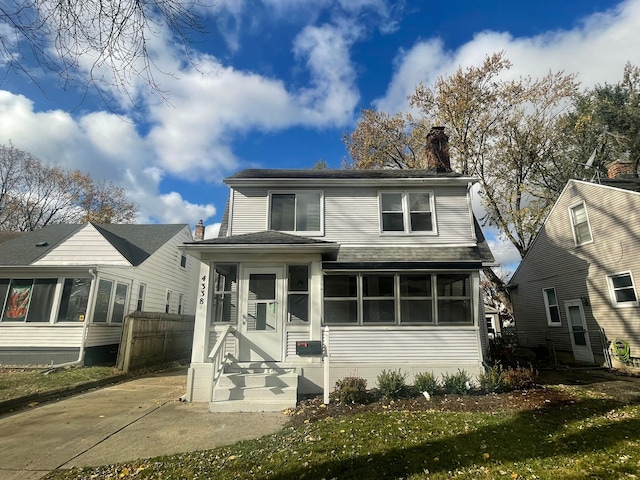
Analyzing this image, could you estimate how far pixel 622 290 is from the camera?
12.1 m

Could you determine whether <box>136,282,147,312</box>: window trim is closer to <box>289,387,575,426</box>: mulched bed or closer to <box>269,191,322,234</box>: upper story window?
<box>269,191,322,234</box>: upper story window

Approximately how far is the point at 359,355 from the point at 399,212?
15.0 feet

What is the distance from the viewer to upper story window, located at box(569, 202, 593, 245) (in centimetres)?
1367

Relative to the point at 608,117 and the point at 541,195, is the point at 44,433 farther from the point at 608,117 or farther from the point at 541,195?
the point at 608,117

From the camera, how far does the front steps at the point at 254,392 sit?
7332mm

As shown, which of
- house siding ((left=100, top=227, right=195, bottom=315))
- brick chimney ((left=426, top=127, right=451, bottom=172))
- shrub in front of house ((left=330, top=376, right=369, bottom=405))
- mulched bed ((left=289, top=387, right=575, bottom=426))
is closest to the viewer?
mulched bed ((left=289, top=387, right=575, bottom=426))

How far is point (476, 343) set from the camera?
898 centimetres

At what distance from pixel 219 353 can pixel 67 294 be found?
27.0ft

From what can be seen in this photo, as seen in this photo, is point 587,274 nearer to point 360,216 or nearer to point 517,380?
point 517,380

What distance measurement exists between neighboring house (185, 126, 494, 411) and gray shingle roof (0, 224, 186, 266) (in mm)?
7346

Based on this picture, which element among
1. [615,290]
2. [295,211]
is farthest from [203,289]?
[615,290]

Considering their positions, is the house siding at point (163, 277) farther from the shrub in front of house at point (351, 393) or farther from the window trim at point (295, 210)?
the shrub in front of house at point (351, 393)

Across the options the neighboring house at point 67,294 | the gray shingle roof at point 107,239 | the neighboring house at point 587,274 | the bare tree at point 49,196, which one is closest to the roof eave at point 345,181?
the neighboring house at point 67,294

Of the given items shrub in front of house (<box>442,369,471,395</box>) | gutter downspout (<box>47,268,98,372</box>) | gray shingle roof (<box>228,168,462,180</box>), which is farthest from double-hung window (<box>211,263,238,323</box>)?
gutter downspout (<box>47,268,98,372</box>)
